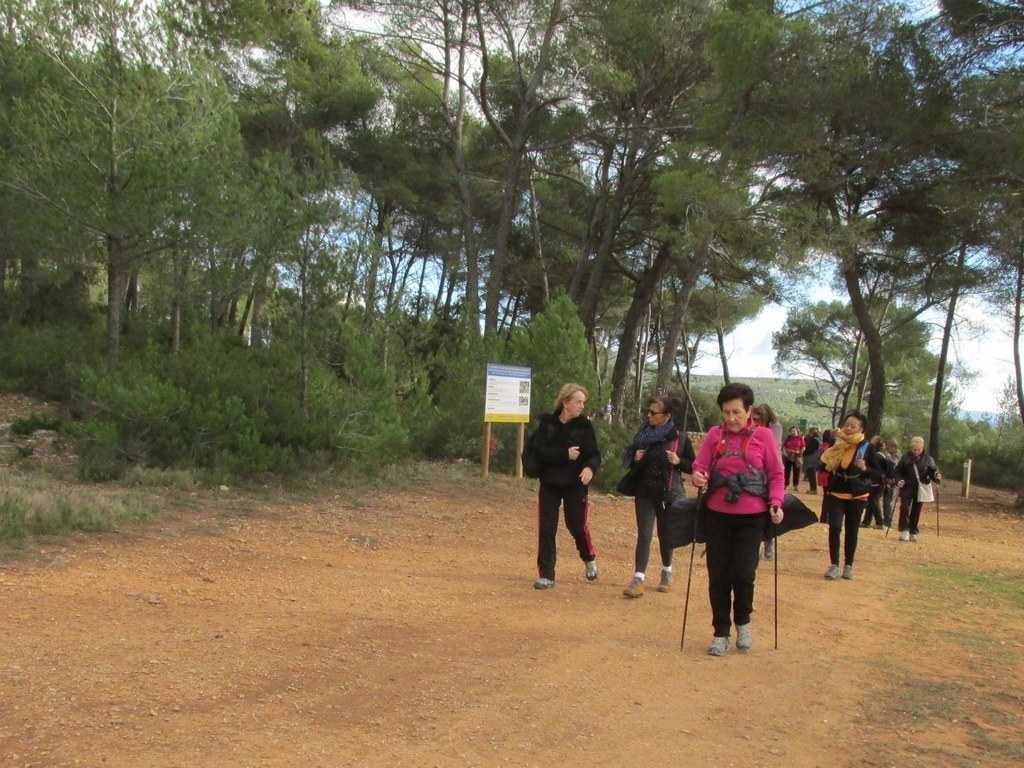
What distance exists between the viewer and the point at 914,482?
471 inches

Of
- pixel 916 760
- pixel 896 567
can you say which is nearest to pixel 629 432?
pixel 896 567

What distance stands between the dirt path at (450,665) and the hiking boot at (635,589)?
88mm

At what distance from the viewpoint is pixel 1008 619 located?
6824 mm

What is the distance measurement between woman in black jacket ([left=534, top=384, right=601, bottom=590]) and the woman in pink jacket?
54.4 inches

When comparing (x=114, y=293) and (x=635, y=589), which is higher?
(x=114, y=293)

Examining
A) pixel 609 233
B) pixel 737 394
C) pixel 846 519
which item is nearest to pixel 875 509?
pixel 846 519

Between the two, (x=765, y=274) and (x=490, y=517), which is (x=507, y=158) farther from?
(x=490, y=517)

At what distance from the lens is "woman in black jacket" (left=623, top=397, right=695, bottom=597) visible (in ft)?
22.0

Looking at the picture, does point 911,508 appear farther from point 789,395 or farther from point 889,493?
point 789,395

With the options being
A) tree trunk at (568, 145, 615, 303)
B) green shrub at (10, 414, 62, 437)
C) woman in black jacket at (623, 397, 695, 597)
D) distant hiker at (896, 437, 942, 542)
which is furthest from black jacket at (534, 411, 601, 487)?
tree trunk at (568, 145, 615, 303)

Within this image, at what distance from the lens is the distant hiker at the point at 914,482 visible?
1198cm

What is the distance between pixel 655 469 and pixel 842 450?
2.43 m

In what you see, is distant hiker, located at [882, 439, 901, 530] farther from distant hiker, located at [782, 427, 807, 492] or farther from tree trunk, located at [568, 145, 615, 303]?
tree trunk, located at [568, 145, 615, 303]

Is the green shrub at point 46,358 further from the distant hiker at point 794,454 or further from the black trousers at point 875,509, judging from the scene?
the distant hiker at point 794,454
